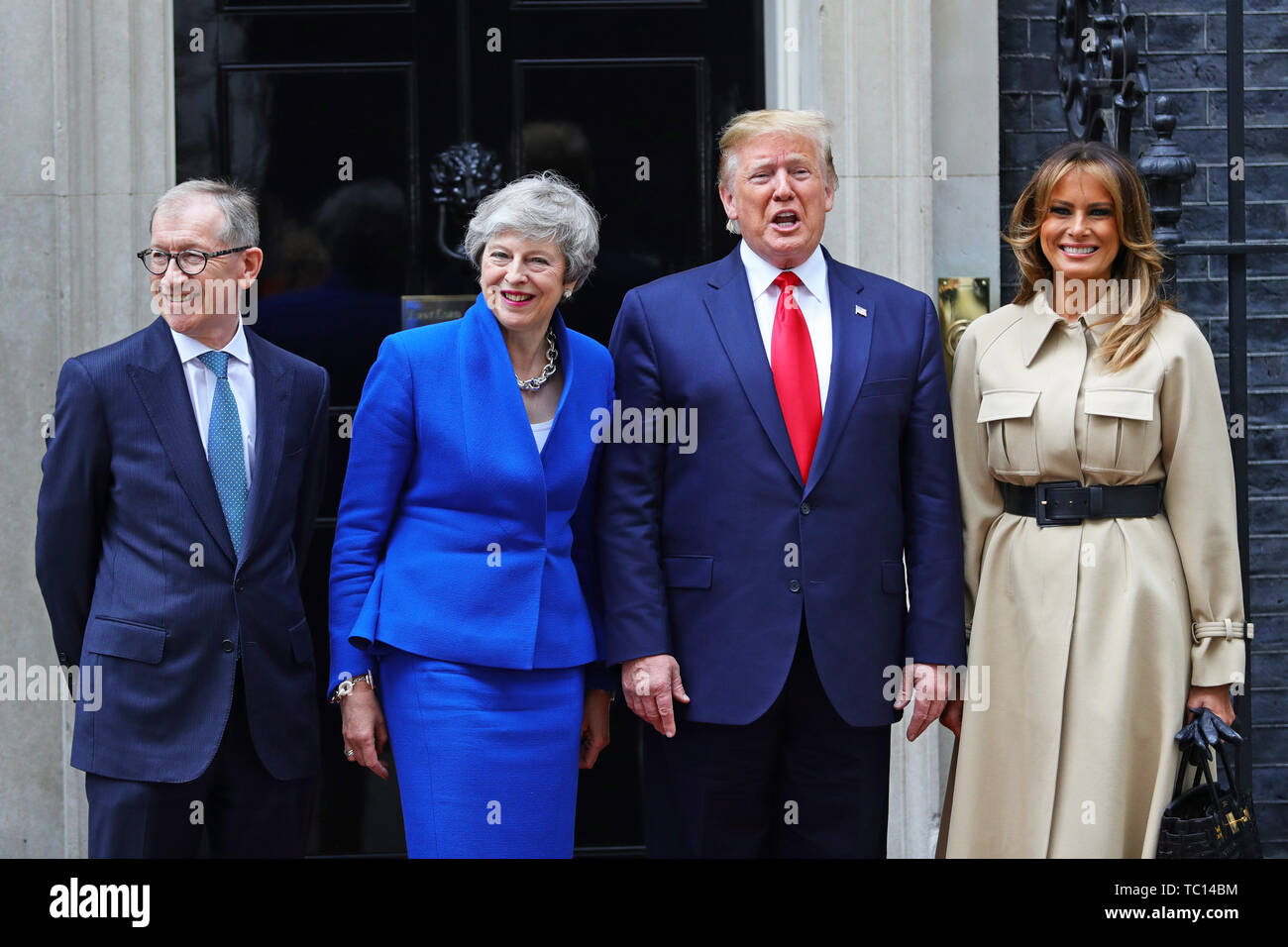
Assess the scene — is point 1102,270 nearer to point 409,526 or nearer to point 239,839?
point 409,526

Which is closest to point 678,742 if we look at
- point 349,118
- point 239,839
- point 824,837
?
point 824,837

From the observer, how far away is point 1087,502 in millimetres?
3387

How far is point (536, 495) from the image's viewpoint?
320 cm

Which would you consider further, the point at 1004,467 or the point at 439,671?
the point at 1004,467

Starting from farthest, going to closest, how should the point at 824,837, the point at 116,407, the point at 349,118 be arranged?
the point at 349,118 < the point at 824,837 < the point at 116,407

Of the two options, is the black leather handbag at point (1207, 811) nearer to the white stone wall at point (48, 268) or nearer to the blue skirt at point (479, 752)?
the blue skirt at point (479, 752)

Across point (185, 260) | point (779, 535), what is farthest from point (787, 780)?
point (185, 260)

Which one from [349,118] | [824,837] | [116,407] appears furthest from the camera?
[349,118]

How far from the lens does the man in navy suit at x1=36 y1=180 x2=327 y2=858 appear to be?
3.06 m

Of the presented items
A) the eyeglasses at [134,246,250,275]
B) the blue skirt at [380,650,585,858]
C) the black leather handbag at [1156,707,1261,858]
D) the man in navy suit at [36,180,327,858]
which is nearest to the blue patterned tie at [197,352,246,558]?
the man in navy suit at [36,180,327,858]

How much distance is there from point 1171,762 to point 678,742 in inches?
43.8

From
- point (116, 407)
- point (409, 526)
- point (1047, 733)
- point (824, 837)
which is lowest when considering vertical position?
point (824, 837)

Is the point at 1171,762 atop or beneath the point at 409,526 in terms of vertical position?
beneath

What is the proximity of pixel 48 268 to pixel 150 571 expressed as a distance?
1888mm
